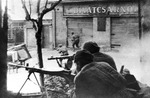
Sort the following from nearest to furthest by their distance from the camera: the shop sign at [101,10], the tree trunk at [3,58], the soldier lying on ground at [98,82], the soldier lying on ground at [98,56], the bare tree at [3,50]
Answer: the soldier lying on ground at [98,82] < the bare tree at [3,50] < the tree trunk at [3,58] < the soldier lying on ground at [98,56] < the shop sign at [101,10]

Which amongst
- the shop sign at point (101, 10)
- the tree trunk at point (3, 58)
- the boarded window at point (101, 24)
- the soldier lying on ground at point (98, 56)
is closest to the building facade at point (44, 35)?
the shop sign at point (101, 10)

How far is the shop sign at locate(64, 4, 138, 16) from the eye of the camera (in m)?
21.2

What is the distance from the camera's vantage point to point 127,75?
4590mm

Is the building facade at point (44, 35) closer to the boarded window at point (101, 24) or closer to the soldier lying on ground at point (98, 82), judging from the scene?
the boarded window at point (101, 24)

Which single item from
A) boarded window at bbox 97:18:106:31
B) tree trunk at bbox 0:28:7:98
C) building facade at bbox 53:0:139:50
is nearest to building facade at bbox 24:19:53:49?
building facade at bbox 53:0:139:50

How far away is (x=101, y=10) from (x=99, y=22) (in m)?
1.21

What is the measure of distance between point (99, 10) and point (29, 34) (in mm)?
8194

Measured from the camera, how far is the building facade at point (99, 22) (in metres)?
21.2

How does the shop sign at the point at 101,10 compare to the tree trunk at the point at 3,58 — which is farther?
the shop sign at the point at 101,10

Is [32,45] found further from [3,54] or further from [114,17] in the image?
[3,54]

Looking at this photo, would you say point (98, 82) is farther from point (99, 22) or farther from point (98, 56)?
point (99, 22)

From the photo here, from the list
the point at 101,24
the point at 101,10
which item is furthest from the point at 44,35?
the point at 101,10

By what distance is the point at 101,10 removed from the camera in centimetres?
2230

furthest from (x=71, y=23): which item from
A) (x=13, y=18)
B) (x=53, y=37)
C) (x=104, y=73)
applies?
(x=104, y=73)
